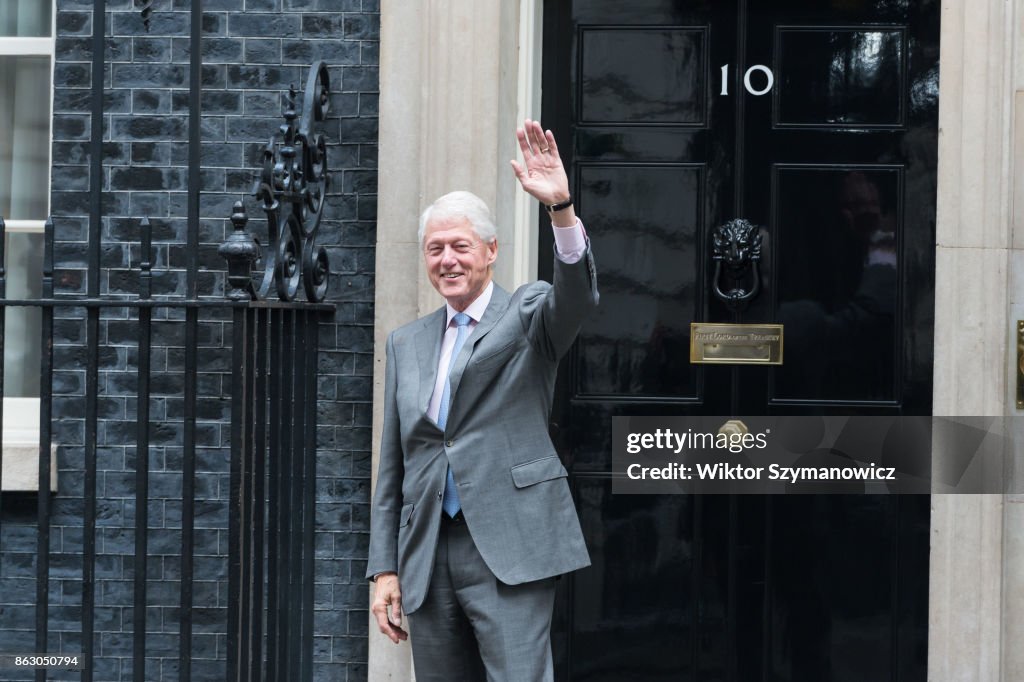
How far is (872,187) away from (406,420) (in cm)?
250

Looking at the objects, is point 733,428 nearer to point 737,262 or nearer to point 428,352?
point 737,262

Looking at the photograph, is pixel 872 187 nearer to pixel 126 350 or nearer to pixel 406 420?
pixel 406 420

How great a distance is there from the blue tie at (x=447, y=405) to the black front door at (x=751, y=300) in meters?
1.76

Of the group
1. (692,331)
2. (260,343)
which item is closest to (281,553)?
(260,343)

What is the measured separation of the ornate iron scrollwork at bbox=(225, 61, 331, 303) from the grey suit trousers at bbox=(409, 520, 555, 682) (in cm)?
109

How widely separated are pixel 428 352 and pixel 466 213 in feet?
1.42

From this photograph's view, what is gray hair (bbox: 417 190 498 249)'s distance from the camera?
3668 mm

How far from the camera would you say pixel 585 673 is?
5.52 meters

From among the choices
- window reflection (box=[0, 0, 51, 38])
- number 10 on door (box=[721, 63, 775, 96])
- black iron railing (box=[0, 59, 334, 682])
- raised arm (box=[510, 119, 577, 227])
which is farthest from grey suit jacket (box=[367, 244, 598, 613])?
window reflection (box=[0, 0, 51, 38])

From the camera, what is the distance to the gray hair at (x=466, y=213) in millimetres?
Result: 3668

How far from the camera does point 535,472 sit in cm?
370

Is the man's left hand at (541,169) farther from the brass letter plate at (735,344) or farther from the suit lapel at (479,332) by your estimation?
the brass letter plate at (735,344)

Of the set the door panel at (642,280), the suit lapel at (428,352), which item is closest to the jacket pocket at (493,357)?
the suit lapel at (428,352)

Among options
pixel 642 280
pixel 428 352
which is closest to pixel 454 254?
pixel 428 352
